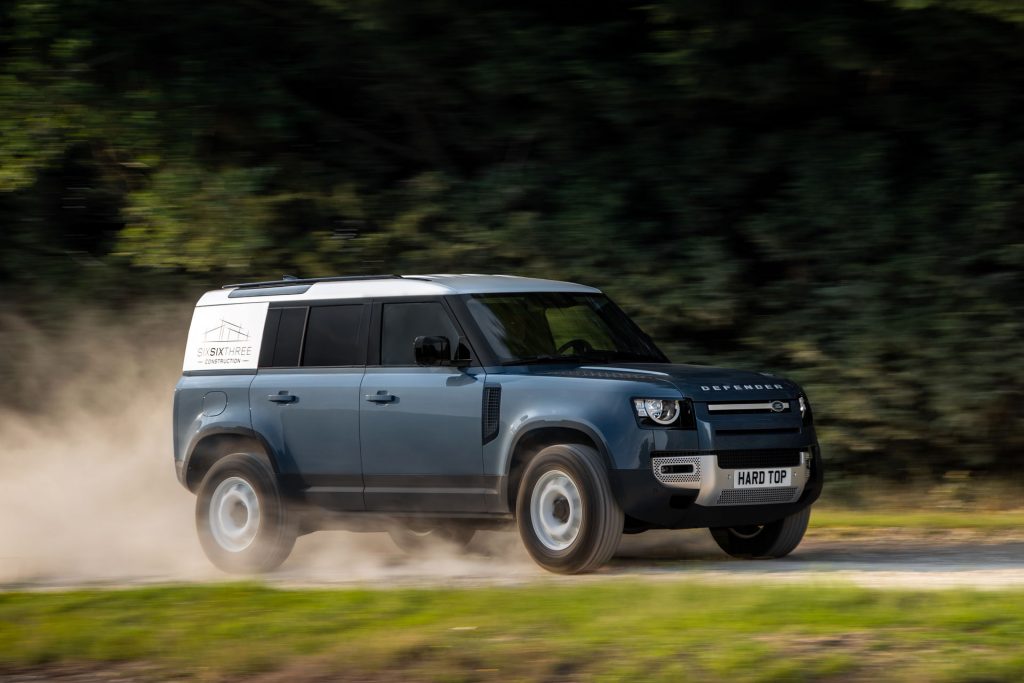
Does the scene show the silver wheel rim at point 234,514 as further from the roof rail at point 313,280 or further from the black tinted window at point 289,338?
the roof rail at point 313,280

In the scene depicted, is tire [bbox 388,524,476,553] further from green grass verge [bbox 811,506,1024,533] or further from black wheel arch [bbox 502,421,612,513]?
green grass verge [bbox 811,506,1024,533]

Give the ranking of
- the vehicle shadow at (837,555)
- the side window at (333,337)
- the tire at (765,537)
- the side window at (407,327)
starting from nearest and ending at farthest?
the vehicle shadow at (837,555), the tire at (765,537), the side window at (407,327), the side window at (333,337)

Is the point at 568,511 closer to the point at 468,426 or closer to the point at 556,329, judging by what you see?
the point at 468,426

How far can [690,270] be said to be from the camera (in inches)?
617

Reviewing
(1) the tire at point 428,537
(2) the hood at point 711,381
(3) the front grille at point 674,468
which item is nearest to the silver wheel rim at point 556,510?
(3) the front grille at point 674,468

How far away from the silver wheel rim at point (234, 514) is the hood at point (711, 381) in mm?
2771

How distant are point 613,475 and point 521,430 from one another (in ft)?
2.42

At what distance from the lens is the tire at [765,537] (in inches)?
417

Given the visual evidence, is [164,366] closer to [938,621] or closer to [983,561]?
[983,561]

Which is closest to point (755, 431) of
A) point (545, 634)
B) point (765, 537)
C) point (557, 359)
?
point (765, 537)

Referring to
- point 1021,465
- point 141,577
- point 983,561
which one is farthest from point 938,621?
point 1021,465

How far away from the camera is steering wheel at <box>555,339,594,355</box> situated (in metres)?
10.5

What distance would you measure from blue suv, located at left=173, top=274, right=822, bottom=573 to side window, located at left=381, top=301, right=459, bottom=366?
0.01m

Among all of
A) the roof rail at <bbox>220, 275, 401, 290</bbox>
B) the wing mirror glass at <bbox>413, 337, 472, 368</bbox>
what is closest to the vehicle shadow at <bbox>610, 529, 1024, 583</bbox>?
the wing mirror glass at <bbox>413, 337, 472, 368</bbox>
